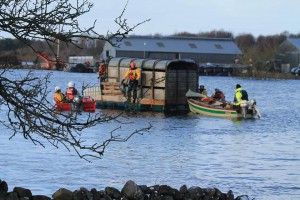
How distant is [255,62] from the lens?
14775 cm

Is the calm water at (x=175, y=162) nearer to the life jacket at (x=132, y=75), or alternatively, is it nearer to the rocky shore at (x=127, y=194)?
the rocky shore at (x=127, y=194)

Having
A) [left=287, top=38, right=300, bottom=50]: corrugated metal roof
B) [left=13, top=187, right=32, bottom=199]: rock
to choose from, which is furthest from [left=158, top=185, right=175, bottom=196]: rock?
[left=287, top=38, right=300, bottom=50]: corrugated metal roof

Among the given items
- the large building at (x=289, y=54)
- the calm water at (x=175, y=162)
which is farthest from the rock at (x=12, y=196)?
the large building at (x=289, y=54)

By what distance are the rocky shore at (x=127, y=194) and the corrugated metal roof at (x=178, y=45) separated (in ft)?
394

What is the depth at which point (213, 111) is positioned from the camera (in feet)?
155

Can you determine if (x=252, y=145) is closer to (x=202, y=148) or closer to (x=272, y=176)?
(x=202, y=148)

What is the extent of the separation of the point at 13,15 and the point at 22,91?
124 centimetres

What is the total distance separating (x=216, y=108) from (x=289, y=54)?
117329 millimetres

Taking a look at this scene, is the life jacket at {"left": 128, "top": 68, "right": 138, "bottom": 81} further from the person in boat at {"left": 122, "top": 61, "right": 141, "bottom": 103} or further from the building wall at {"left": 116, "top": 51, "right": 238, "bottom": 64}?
the building wall at {"left": 116, "top": 51, "right": 238, "bottom": 64}

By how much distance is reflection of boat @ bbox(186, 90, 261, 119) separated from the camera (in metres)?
46.2

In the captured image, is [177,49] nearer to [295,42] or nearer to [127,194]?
[295,42]

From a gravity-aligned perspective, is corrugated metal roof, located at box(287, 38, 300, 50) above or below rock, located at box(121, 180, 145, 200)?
above

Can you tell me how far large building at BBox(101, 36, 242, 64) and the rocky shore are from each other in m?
117

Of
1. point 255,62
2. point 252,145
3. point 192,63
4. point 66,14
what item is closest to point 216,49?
point 255,62
